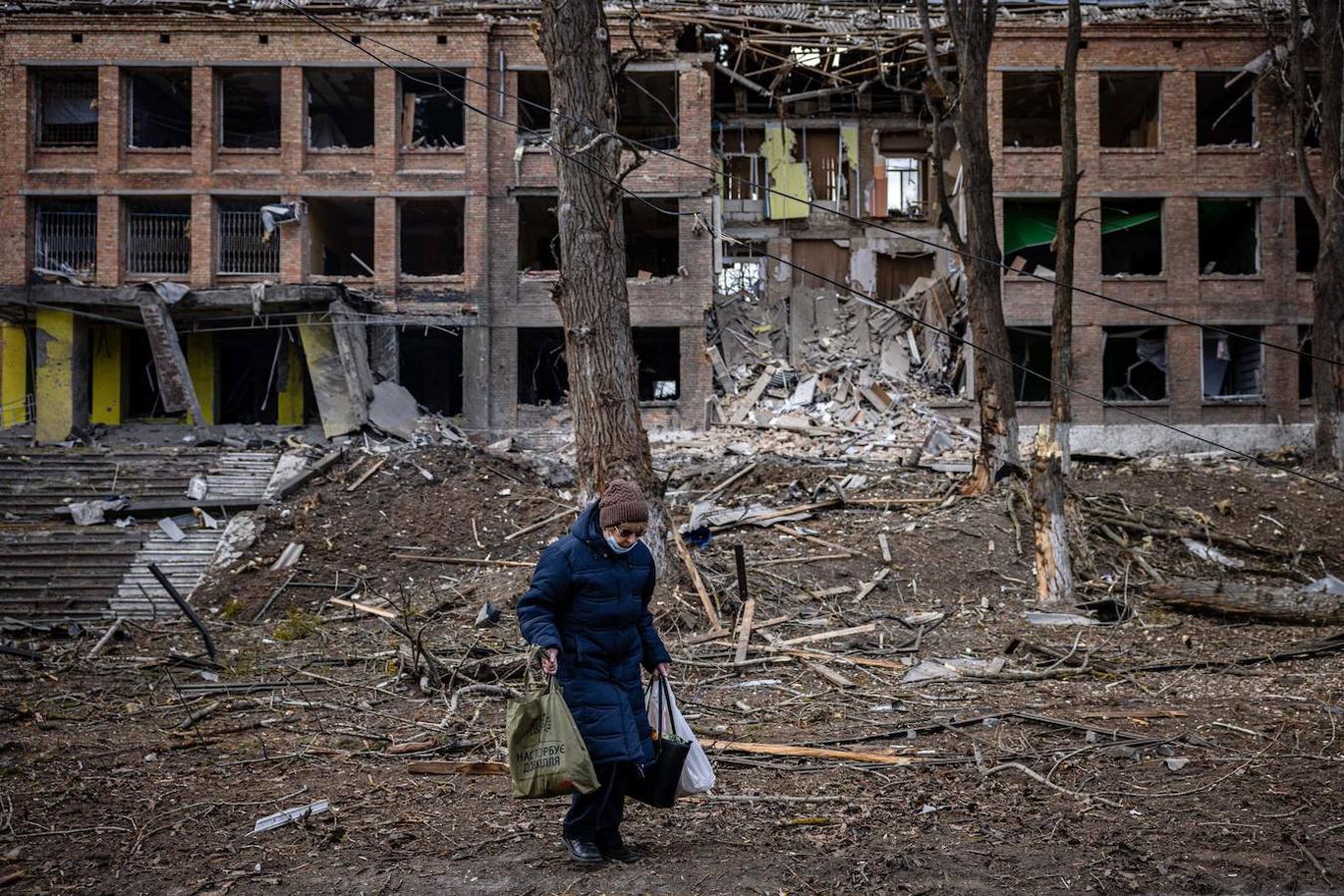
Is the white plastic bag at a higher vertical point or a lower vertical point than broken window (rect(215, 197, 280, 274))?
lower

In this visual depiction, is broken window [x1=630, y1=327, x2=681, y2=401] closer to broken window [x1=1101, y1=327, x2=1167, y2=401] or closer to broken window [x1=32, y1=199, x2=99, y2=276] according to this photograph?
broken window [x1=1101, y1=327, x2=1167, y2=401]

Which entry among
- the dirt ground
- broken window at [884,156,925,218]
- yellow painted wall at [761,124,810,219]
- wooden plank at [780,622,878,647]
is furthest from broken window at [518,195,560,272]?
wooden plank at [780,622,878,647]

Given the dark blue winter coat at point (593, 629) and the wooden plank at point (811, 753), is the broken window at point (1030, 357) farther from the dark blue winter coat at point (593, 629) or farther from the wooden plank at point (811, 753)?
the dark blue winter coat at point (593, 629)

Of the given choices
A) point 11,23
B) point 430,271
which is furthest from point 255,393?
point 11,23

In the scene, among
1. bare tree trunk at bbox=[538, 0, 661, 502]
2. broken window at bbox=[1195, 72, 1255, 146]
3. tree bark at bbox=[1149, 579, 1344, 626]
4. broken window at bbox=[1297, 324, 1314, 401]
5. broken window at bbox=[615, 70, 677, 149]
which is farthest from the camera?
broken window at bbox=[1195, 72, 1255, 146]

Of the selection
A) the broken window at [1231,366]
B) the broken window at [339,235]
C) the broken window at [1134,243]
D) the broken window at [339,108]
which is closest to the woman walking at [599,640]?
the broken window at [339,235]

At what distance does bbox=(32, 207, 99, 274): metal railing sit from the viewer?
87.0ft

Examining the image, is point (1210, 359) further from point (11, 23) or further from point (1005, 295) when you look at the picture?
point (11, 23)

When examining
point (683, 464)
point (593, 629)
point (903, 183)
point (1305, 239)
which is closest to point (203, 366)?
point (683, 464)

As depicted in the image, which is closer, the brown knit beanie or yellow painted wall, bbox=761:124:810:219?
the brown knit beanie

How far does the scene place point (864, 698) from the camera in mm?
7938

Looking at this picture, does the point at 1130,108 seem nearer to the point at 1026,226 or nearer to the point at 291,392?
the point at 1026,226

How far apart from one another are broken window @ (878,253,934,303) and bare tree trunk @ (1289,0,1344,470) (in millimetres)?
10628

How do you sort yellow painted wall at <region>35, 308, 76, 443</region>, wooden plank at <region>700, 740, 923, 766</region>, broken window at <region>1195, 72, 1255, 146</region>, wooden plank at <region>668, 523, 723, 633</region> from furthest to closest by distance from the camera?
broken window at <region>1195, 72, 1255, 146</region> < yellow painted wall at <region>35, 308, 76, 443</region> < wooden plank at <region>668, 523, 723, 633</region> < wooden plank at <region>700, 740, 923, 766</region>
